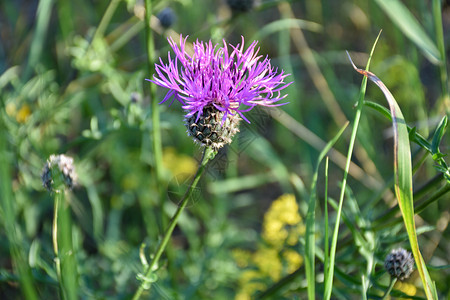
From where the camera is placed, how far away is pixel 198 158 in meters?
1.29

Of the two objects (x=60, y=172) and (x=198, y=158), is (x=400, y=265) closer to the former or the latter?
(x=198, y=158)

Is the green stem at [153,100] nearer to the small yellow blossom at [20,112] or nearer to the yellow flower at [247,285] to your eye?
the yellow flower at [247,285]

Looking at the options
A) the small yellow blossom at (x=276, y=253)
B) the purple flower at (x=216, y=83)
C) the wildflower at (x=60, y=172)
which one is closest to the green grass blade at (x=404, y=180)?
the purple flower at (x=216, y=83)

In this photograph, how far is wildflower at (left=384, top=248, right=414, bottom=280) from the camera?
1.19m

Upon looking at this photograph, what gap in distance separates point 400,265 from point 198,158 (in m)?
0.60

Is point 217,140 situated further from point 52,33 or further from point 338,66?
point 338,66

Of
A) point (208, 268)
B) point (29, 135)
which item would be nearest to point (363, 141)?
point (208, 268)

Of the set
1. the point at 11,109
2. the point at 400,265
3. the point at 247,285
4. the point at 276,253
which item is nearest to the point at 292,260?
the point at 276,253

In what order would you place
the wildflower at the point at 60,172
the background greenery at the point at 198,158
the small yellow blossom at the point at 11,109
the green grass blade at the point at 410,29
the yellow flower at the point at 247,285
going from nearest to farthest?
the wildflower at the point at 60,172
the background greenery at the point at 198,158
the green grass blade at the point at 410,29
the yellow flower at the point at 247,285
the small yellow blossom at the point at 11,109

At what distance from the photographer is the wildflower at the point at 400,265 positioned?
3.90 feet

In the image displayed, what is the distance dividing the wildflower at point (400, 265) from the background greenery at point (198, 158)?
51mm

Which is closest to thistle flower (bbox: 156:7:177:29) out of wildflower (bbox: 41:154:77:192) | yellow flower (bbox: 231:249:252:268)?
wildflower (bbox: 41:154:77:192)

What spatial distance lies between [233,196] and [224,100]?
171 cm

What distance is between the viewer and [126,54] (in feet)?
9.07
